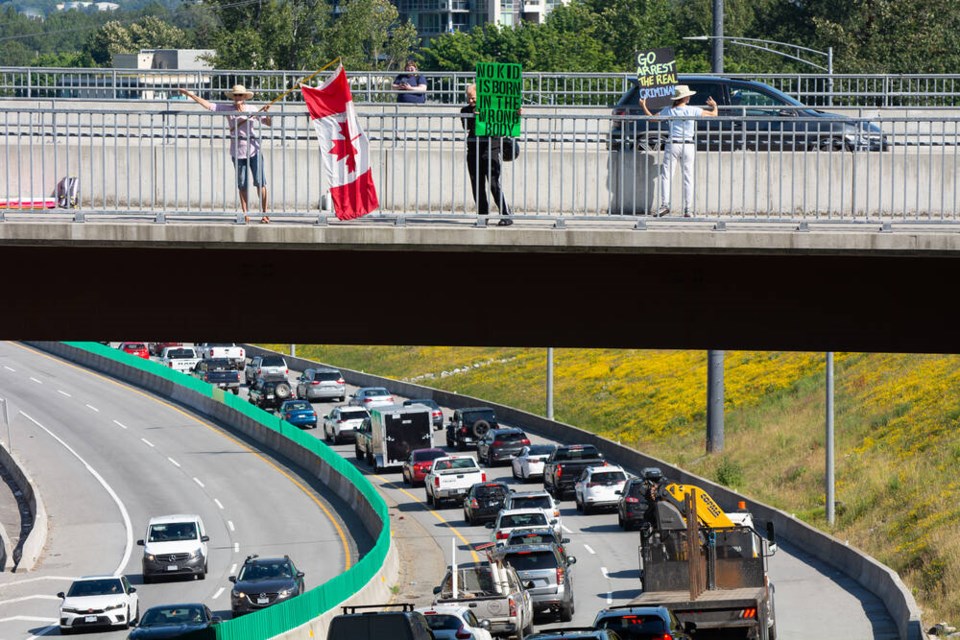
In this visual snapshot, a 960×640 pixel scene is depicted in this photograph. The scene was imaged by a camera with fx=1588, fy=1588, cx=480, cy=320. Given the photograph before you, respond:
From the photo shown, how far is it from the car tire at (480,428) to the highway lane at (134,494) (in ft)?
26.1

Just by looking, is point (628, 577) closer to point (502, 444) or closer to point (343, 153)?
point (502, 444)

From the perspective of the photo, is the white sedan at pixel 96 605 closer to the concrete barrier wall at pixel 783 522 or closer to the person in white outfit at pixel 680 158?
the concrete barrier wall at pixel 783 522

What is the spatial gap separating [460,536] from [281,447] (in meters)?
19.7

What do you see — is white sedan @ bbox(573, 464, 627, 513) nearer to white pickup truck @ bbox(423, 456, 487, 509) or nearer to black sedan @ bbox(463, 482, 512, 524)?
black sedan @ bbox(463, 482, 512, 524)

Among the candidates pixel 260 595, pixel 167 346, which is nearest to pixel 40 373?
pixel 167 346

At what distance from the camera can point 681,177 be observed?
65.7 ft

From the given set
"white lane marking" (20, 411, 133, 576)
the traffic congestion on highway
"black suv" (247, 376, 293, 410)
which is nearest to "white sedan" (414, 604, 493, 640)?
the traffic congestion on highway

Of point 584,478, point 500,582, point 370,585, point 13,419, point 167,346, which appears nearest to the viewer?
point 500,582

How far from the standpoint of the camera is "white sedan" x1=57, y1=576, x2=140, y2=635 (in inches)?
1471

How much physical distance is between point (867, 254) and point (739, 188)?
109 inches

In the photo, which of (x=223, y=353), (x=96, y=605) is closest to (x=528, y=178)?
(x=96, y=605)

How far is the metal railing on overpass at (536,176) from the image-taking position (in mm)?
19359

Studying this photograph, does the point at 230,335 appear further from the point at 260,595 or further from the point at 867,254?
the point at 260,595

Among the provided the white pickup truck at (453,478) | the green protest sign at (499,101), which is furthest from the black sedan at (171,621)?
the white pickup truck at (453,478)
